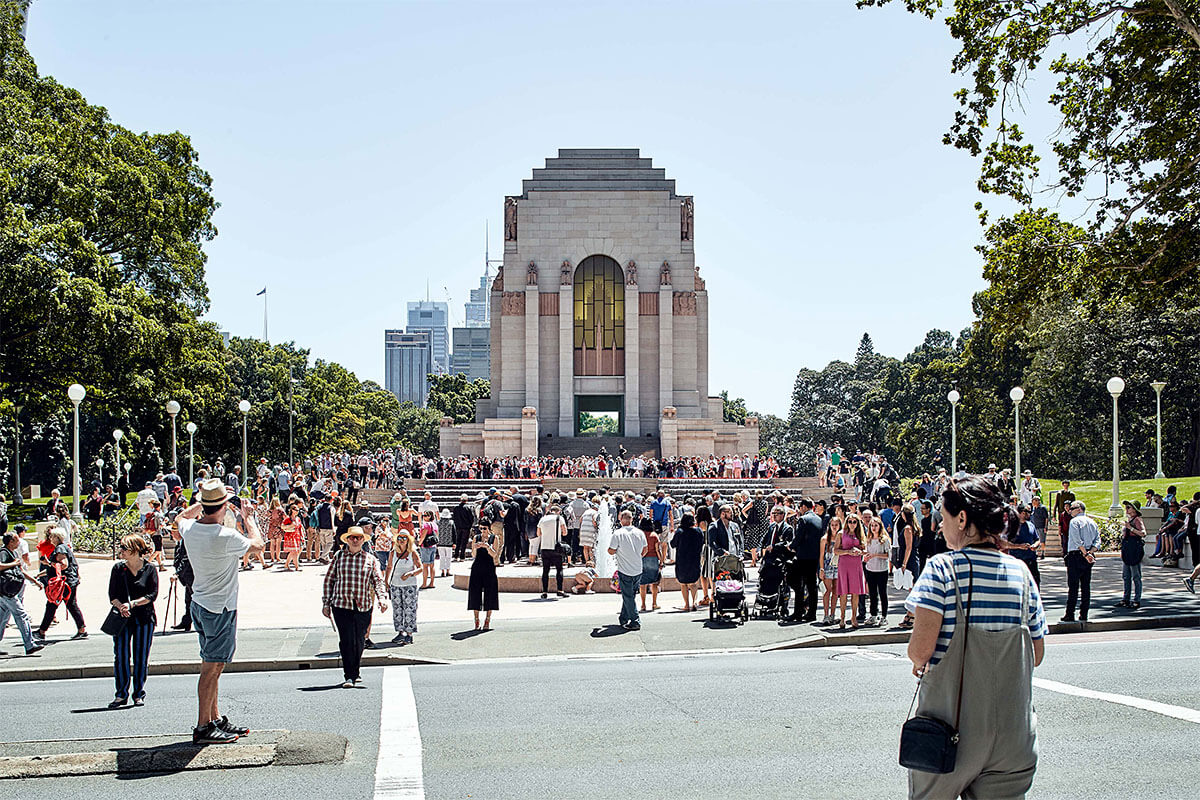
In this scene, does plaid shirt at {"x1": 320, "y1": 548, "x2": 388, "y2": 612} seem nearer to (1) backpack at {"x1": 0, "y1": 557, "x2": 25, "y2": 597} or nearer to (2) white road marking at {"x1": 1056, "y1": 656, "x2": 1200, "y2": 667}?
(1) backpack at {"x1": 0, "y1": 557, "x2": 25, "y2": 597}

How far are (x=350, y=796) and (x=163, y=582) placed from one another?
54.2 ft

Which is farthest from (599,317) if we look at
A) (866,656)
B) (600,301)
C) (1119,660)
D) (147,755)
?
(147,755)

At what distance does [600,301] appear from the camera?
64.8 metres

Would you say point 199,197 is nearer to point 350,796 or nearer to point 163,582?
point 163,582

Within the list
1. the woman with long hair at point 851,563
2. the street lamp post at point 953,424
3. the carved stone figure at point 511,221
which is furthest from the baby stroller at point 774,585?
the carved stone figure at point 511,221

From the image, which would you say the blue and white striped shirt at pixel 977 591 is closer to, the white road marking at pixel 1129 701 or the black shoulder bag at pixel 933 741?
the black shoulder bag at pixel 933 741

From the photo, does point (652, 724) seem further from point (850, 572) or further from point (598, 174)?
point (598, 174)

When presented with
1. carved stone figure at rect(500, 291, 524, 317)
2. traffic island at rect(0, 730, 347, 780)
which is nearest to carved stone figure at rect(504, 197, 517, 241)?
carved stone figure at rect(500, 291, 524, 317)

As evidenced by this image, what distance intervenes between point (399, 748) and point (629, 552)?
8258mm

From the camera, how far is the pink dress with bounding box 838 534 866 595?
15758 mm

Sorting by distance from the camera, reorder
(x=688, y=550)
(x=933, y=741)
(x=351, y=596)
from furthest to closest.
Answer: (x=688, y=550) < (x=351, y=596) < (x=933, y=741)

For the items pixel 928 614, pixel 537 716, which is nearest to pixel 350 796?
pixel 537 716

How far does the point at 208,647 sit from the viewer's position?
8258 millimetres

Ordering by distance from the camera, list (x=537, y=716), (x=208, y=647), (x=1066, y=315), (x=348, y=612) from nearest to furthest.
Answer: (x=208, y=647)
(x=537, y=716)
(x=348, y=612)
(x=1066, y=315)
